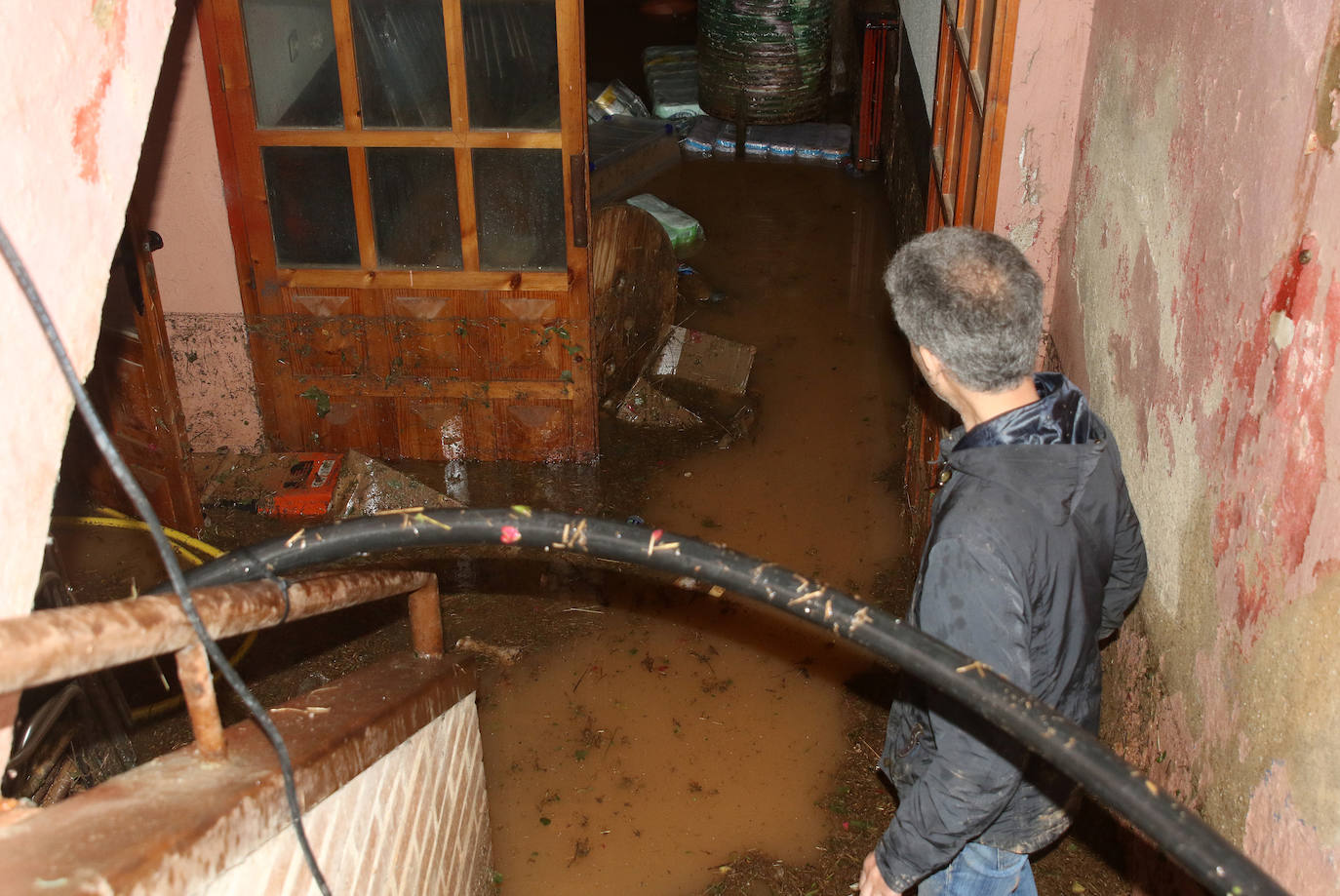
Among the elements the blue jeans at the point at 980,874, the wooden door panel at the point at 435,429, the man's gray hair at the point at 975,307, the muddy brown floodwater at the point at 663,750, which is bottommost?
the muddy brown floodwater at the point at 663,750

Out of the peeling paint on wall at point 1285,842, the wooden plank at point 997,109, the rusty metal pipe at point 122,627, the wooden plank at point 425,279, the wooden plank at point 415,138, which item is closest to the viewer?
the rusty metal pipe at point 122,627

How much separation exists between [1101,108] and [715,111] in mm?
6605

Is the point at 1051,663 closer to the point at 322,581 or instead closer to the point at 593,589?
the point at 322,581

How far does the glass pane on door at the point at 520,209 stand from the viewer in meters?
4.26

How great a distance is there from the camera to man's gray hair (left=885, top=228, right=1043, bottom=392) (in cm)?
191

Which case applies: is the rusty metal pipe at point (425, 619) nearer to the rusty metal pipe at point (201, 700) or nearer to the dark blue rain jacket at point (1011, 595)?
the rusty metal pipe at point (201, 700)

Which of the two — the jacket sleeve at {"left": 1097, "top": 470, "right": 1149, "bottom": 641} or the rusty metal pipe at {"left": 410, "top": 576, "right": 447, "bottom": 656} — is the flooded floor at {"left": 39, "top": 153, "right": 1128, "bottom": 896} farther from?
the rusty metal pipe at {"left": 410, "top": 576, "right": 447, "bottom": 656}

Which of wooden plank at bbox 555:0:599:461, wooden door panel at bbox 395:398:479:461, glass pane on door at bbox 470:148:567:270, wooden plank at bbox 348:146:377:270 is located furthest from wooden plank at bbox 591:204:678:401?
wooden plank at bbox 348:146:377:270

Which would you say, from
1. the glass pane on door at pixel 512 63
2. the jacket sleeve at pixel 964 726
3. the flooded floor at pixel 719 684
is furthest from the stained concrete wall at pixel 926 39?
the jacket sleeve at pixel 964 726

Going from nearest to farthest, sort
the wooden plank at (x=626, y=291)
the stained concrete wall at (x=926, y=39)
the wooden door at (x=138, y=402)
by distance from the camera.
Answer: the wooden door at (x=138, y=402) < the wooden plank at (x=626, y=291) < the stained concrete wall at (x=926, y=39)

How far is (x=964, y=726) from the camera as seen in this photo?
192 centimetres

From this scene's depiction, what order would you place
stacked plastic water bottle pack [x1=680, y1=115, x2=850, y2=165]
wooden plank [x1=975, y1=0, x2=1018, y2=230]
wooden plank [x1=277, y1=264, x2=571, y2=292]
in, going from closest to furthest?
wooden plank [x1=975, y1=0, x2=1018, y2=230], wooden plank [x1=277, y1=264, x2=571, y2=292], stacked plastic water bottle pack [x1=680, y1=115, x2=850, y2=165]

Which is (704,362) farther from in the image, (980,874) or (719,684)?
(980,874)

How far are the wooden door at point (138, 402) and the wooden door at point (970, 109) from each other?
9.28 ft
